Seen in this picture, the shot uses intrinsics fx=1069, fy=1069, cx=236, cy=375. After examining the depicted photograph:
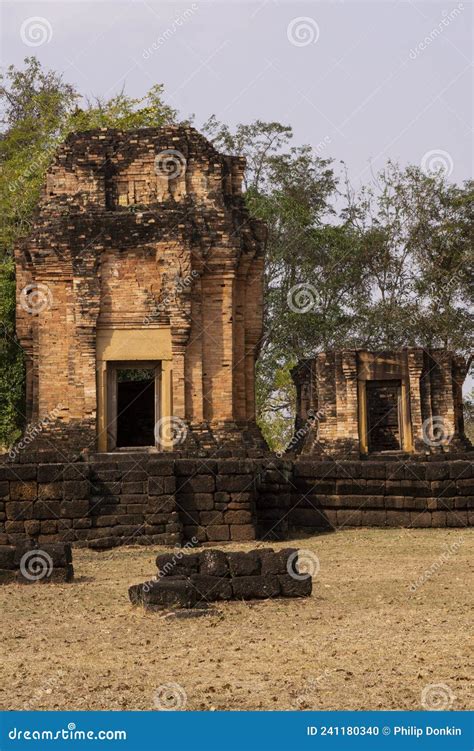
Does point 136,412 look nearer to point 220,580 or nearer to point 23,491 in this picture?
point 23,491

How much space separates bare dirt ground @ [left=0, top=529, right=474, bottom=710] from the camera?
670 cm

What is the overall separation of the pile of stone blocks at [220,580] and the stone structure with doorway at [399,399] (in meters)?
13.7

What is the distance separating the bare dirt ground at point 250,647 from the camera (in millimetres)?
6699

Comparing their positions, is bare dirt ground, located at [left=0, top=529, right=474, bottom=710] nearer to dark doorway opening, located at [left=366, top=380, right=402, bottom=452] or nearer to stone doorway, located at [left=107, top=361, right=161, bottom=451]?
stone doorway, located at [left=107, top=361, right=161, bottom=451]

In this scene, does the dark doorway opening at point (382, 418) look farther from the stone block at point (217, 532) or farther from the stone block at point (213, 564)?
the stone block at point (213, 564)

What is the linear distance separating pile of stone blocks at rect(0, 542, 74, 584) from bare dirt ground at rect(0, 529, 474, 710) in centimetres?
17

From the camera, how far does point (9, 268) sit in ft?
90.5

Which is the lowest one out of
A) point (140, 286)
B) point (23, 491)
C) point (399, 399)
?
point (23, 491)

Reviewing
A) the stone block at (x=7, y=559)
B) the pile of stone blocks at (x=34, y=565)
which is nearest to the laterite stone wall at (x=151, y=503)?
the stone block at (x=7, y=559)

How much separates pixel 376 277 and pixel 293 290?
3318 mm

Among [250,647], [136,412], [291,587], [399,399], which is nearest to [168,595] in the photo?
[291,587]

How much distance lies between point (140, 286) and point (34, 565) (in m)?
8.04

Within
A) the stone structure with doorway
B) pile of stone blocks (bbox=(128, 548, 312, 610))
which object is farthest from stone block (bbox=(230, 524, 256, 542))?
the stone structure with doorway

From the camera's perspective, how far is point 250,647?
8.12 metres
